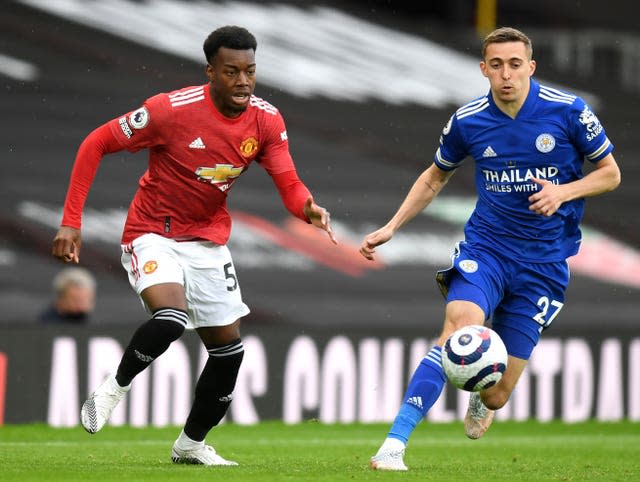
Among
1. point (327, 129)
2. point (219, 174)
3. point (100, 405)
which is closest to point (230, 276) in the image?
point (219, 174)

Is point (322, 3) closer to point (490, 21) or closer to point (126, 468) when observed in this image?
point (490, 21)

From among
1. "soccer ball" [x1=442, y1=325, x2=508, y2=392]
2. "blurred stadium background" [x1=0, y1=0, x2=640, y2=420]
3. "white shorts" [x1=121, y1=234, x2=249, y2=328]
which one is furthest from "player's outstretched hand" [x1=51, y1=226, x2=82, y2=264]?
"blurred stadium background" [x1=0, y1=0, x2=640, y2=420]

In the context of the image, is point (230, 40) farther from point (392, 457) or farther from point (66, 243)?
point (392, 457)

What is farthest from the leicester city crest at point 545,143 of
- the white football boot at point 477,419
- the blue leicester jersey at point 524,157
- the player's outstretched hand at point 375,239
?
the white football boot at point 477,419

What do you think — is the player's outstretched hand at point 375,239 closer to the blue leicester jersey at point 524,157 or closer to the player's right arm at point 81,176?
the blue leicester jersey at point 524,157

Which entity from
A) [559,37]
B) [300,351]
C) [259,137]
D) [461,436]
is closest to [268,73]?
[559,37]

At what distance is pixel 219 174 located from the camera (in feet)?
22.8

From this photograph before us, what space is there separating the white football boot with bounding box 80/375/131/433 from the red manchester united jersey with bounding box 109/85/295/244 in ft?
2.79

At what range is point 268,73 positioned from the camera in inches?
681

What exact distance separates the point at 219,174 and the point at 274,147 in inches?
12.9

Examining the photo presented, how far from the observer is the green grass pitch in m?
6.32

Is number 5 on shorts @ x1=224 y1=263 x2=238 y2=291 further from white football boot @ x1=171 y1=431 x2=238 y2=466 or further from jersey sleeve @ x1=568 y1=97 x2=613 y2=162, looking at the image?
jersey sleeve @ x1=568 y1=97 x2=613 y2=162

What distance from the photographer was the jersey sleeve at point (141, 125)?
6.77 meters

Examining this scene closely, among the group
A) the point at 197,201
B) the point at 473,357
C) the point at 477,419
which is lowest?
the point at 477,419
